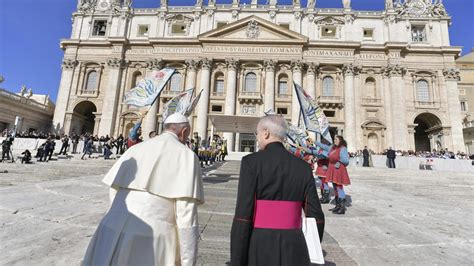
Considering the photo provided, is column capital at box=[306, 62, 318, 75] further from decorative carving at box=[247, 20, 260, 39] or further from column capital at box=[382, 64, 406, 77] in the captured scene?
column capital at box=[382, 64, 406, 77]

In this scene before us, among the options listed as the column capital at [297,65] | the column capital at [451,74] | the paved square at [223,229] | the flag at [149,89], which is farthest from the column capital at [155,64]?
the column capital at [451,74]

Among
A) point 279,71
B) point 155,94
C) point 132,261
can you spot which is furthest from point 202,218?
point 279,71

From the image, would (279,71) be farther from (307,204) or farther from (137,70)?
(307,204)

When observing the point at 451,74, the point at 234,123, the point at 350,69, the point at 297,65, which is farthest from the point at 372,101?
the point at 234,123

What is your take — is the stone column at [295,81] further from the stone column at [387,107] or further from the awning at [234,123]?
the stone column at [387,107]

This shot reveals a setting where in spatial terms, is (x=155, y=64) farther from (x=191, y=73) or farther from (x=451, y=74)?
(x=451, y=74)

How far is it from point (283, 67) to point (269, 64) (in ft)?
7.11

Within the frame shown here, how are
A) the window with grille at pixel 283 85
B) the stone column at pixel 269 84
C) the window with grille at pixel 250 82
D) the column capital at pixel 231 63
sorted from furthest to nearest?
the window with grille at pixel 250 82, the window with grille at pixel 283 85, the column capital at pixel 231 63, the stone column at pixel 269 84

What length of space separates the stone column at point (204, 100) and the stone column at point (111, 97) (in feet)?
36.1

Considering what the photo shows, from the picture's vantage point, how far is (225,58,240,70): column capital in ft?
99.6

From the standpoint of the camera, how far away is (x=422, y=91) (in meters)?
29.7

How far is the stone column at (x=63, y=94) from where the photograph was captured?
30.5m

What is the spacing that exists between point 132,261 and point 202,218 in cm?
316

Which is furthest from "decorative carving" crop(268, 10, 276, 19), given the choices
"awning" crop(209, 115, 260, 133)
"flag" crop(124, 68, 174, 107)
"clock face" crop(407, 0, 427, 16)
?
"flag" crop(124, 68, 174, 107)
